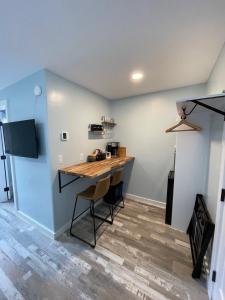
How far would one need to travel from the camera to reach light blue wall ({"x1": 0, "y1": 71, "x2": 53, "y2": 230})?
1924 mm

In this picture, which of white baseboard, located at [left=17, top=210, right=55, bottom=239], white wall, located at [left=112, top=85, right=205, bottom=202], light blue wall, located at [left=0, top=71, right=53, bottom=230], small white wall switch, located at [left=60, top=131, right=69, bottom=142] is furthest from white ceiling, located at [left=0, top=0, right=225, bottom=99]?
white baseboard, located at [left=17, top=210, right=55, bottom=239]

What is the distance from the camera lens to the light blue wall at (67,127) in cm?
194

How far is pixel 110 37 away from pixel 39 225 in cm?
277

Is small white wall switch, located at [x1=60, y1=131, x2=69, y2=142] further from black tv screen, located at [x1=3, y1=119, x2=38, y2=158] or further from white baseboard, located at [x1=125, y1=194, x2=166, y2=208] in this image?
white baseboard, located at [x1=125, y1=194, x2=166, y2=208]

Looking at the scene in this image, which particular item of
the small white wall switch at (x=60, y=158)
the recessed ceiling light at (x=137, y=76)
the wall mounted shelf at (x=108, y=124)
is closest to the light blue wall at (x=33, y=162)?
the small white wall switch at (x=60, y=158)

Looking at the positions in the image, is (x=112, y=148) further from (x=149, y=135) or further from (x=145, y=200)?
(x=145, y=200)

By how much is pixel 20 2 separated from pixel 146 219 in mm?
3056

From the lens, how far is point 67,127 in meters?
2.17

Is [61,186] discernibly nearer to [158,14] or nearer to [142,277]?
[142,277]

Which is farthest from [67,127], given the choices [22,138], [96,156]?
[96,156]

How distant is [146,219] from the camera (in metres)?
2.51

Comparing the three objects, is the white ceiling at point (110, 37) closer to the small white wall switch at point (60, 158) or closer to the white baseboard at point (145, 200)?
the small white wall switch at point (60, 158)

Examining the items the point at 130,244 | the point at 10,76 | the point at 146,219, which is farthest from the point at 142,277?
the point at 10,76

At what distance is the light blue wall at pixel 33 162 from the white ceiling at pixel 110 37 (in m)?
0.23
